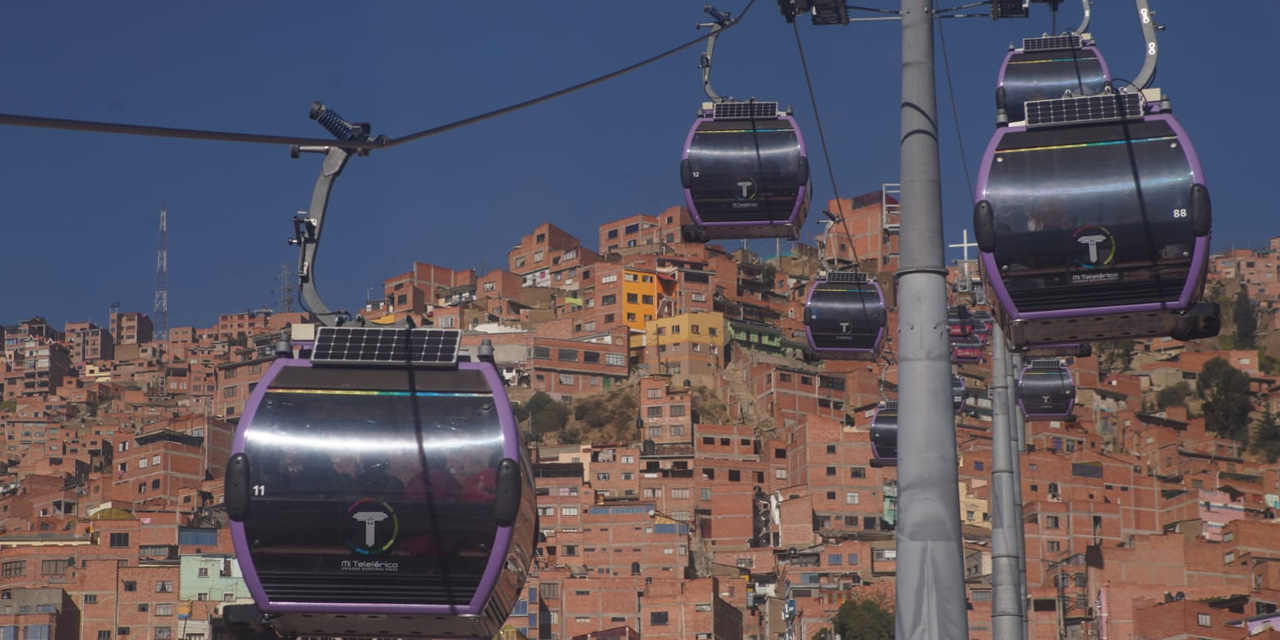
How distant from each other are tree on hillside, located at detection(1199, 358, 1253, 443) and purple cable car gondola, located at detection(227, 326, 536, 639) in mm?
94110

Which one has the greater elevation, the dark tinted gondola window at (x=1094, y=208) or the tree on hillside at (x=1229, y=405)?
the tree on hillside at (x=1229, y=405)

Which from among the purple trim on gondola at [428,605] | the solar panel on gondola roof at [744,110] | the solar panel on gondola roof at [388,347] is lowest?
the purple trim on gondola at [428,605]

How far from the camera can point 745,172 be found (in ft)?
51.6

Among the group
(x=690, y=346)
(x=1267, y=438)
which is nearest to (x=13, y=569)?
(x=690, y=346)

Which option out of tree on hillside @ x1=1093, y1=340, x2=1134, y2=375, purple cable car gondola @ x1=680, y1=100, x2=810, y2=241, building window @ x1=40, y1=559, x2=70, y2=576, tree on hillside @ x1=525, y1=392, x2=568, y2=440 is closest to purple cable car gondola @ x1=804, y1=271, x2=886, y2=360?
purple cable car gondola @ x1=680, y1=100, x2=810, y2=241

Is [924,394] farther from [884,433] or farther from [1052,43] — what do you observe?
[884,433]

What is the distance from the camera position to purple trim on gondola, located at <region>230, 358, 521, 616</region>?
11.0 m

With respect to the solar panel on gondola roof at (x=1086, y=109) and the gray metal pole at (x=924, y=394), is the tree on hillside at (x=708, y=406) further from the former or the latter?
the gray metal pole at (x=924, y=394)

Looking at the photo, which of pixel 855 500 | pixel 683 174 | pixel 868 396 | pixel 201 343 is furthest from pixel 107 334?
pixel 683 174

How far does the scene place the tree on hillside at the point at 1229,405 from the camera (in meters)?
101

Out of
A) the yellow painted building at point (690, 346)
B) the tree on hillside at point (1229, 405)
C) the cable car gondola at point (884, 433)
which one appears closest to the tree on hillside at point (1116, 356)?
the tree on hillside at point (1229, 405)

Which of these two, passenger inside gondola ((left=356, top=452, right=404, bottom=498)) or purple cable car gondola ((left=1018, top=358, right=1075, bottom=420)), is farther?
purple cable car gondola ((left=1018, top=358, right=1075, bottom=420))

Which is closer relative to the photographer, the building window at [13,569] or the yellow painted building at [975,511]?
the building window at [13,569]

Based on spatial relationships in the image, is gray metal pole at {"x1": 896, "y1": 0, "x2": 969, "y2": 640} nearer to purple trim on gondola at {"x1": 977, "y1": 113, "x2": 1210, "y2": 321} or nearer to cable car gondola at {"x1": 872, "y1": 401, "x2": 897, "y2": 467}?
purple trim on gondola at {"x1": 977, "y1": 113, "x2": 1210, "y2": 321}
